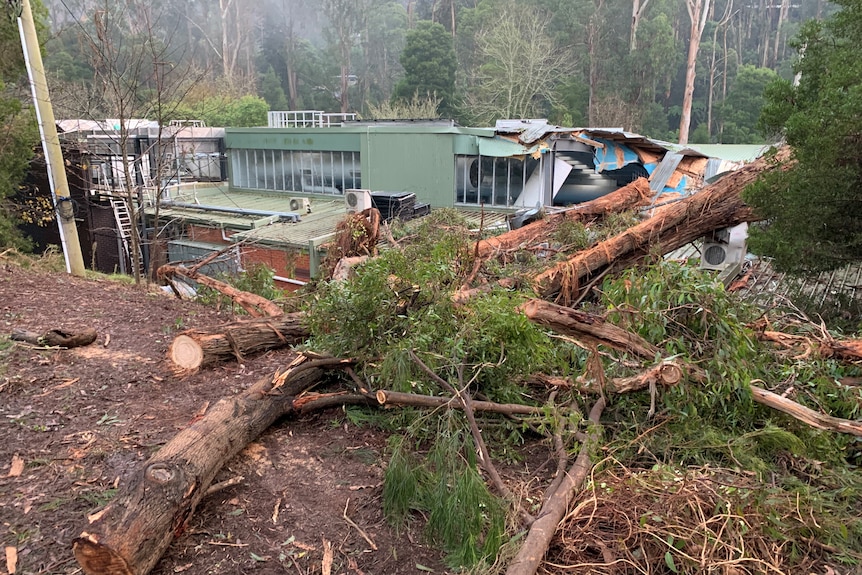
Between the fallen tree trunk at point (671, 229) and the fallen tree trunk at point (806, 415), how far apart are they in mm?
3299

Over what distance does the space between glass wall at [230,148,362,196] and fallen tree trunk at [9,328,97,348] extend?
52.6 feet

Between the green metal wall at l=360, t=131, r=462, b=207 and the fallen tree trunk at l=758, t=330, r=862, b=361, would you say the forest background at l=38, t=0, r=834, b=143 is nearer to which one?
the green metal wall at l=360, t=131, r=462, b=207

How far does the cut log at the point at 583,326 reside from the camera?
341cm

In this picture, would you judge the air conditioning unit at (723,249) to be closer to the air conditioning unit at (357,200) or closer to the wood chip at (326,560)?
the air conditioning unit at (357,200)

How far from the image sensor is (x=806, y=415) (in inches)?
139

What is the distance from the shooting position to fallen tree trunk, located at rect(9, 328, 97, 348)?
16.6 feet

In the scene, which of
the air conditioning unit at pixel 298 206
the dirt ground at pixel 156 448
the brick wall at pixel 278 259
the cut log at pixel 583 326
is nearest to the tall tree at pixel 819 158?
the cut log at pixel 583 326

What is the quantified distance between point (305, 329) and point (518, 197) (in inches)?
536

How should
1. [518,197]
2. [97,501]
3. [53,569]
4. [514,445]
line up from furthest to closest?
1. [518,197]
2. [514,445]
3. [97,501]
4. [53,569]

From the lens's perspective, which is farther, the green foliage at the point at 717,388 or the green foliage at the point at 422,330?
the green foliage at the point at 422,330

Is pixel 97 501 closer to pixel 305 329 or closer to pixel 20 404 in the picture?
pixel 20 404

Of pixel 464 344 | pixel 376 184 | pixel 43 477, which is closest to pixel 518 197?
pixel 376 184

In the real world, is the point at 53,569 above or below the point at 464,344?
below

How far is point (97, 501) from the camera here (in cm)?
307
